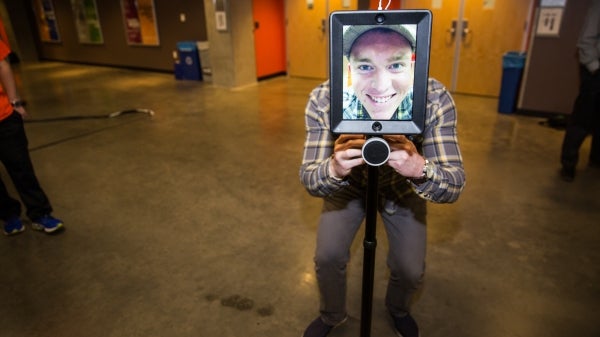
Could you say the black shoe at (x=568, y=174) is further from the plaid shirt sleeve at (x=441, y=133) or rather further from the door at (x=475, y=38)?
the door at (x=475, y=38)

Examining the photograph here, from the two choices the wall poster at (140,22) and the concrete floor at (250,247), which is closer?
the concrete floor at (250,247)

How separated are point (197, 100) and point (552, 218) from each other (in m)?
4.81

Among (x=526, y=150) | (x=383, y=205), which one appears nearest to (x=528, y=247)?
(x=383, y=205)

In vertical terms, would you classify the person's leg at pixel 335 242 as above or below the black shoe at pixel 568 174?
above

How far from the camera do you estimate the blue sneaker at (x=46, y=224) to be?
2342mm

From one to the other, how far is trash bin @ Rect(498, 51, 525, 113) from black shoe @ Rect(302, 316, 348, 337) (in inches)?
163

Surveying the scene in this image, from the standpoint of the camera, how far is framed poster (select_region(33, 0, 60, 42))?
9906mm

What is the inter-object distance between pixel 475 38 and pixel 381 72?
5423 mm

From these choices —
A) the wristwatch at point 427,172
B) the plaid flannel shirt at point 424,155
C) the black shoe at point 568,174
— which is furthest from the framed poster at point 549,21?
the wristwatch at point 427,172

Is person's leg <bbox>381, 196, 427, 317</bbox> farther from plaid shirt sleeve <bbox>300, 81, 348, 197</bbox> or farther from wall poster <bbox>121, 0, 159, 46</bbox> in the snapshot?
wall poster <bbox>121, 0, 159, 46</bbox>

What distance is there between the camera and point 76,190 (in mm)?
2965

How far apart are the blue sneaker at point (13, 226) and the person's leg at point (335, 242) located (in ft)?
6.47

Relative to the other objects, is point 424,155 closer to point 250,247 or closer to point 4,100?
point 250,247

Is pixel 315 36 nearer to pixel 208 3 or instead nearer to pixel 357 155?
pixel 208 3
